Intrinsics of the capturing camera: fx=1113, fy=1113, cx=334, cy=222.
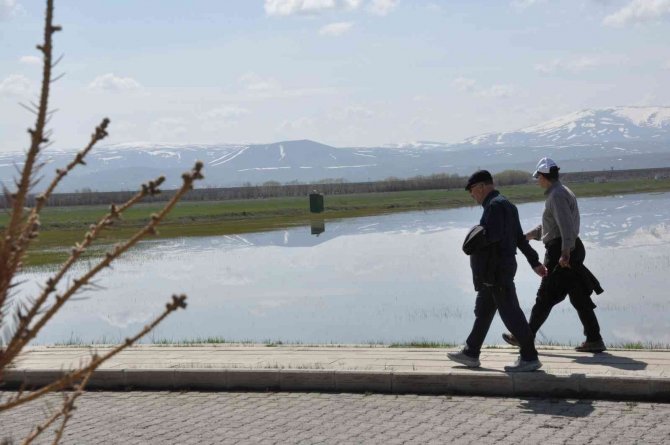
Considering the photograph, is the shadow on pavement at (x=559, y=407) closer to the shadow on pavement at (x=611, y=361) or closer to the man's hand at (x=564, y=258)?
the shadow on pavement at (x=611, y=361)

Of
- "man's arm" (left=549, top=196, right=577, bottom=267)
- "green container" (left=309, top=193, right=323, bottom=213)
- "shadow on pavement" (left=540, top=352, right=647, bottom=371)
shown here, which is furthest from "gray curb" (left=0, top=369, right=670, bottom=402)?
"green container" (left=309, top=193, right=323, bottom=213)

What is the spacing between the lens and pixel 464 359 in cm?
980

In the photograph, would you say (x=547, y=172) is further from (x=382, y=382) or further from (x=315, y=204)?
(x=315, y=204)

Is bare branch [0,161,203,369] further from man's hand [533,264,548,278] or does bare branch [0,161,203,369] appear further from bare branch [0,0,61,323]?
man's hand [533,264,548,278]

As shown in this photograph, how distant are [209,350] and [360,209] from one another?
57.6m

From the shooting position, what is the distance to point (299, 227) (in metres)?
49.7

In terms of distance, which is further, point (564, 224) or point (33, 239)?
point (564, 224)

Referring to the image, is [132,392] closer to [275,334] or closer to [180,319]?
[275,334]

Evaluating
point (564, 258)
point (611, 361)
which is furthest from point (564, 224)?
point (611, 361)

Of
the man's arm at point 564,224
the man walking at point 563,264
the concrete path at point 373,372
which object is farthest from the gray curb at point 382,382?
the man's arm at point 564,224

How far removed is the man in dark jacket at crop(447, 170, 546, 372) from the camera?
377 inches

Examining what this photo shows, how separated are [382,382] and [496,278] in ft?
4.40

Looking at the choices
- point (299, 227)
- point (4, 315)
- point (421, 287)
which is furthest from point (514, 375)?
point (299, 227)

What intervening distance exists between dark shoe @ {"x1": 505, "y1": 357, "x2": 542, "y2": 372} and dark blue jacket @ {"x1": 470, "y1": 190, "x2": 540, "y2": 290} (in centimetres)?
71
